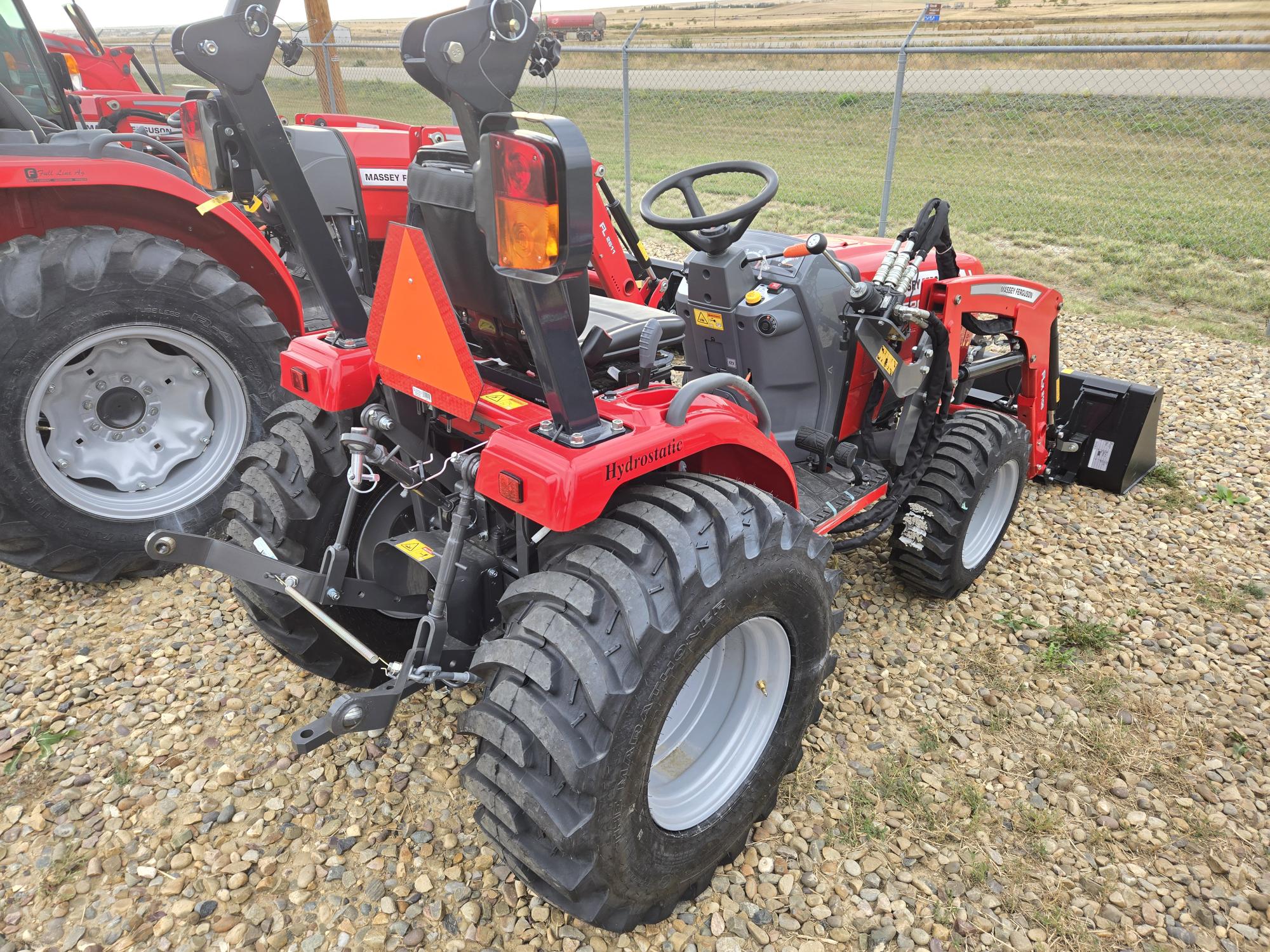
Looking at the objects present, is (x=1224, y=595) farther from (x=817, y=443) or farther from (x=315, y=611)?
(x=315, y=611)

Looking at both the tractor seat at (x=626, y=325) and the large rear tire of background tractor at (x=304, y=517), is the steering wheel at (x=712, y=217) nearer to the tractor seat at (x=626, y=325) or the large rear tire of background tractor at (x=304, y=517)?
the tractor seat at (x=626, y=325)

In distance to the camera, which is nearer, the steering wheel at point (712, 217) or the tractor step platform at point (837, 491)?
the steering wheel at point (712, 217)

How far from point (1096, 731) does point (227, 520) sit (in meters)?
3.00

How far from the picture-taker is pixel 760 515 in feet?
6.61

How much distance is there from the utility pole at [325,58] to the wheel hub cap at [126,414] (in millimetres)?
7991

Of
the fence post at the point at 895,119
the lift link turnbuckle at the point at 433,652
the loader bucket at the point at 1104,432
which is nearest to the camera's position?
the lift link turnbuckle at the point at 433,652

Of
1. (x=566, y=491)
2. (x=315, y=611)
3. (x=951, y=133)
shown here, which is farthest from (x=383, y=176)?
(x=951, y=133)

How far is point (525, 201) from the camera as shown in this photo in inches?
59.1

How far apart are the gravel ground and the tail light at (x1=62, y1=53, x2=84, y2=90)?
591cm

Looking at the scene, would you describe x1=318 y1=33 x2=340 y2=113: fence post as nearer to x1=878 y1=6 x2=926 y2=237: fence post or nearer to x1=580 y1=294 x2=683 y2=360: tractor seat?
x1=878 y1=6 x2=926 y2=237: fence post

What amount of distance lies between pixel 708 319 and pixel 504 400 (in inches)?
54.5

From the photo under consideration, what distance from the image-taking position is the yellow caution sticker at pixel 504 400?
6.87 feet

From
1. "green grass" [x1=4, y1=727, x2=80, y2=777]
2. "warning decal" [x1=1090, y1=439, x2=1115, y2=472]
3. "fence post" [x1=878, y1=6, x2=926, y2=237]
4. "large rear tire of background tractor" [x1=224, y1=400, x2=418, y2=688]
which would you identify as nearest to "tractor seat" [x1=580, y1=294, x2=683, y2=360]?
"large rear tire of background tractor" [x1=224, y1=400, x2=418, y2=688]

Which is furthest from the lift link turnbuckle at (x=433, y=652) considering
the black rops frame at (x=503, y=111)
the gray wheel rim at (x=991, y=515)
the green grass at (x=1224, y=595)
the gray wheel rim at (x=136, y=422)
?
the green grass at (x=1224, y=595)
